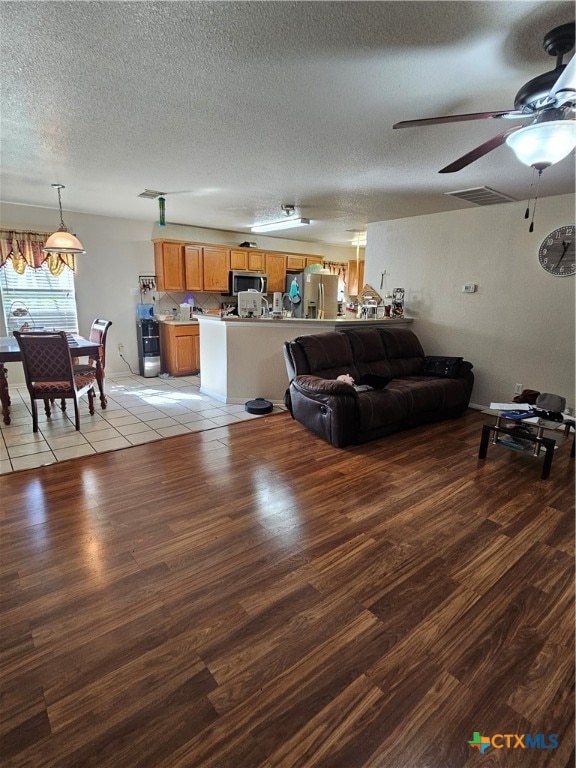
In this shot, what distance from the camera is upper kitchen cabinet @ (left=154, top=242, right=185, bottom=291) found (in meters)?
6.05

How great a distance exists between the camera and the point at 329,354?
4.21 meters

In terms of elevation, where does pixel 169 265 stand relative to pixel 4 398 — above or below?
above

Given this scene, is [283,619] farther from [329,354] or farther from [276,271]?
[276,271]

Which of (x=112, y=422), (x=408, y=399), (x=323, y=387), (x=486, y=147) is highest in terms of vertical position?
(x=486, y=147)

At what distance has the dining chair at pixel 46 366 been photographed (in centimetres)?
357

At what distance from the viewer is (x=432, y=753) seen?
3.94 ft

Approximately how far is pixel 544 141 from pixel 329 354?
9.09ft

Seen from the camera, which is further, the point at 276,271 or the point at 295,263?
the point at 295,263

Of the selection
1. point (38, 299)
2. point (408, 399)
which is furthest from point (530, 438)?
point (38, 299)

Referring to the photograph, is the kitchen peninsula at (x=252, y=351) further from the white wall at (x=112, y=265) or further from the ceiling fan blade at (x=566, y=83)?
the ceiling fan blade at (x=566, y=83)

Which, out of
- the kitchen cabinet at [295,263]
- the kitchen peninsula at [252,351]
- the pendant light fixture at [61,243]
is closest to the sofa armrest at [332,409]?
the kitchen peninsula at [252,351]

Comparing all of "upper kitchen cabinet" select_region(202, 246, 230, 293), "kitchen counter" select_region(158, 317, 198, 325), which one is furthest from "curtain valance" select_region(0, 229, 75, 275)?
"upper kitchen cabinet" select_region(202, 246, 230, 293)

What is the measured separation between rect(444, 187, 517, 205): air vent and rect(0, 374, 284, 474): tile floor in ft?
10.3

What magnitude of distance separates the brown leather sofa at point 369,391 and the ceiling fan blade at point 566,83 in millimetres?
2383
